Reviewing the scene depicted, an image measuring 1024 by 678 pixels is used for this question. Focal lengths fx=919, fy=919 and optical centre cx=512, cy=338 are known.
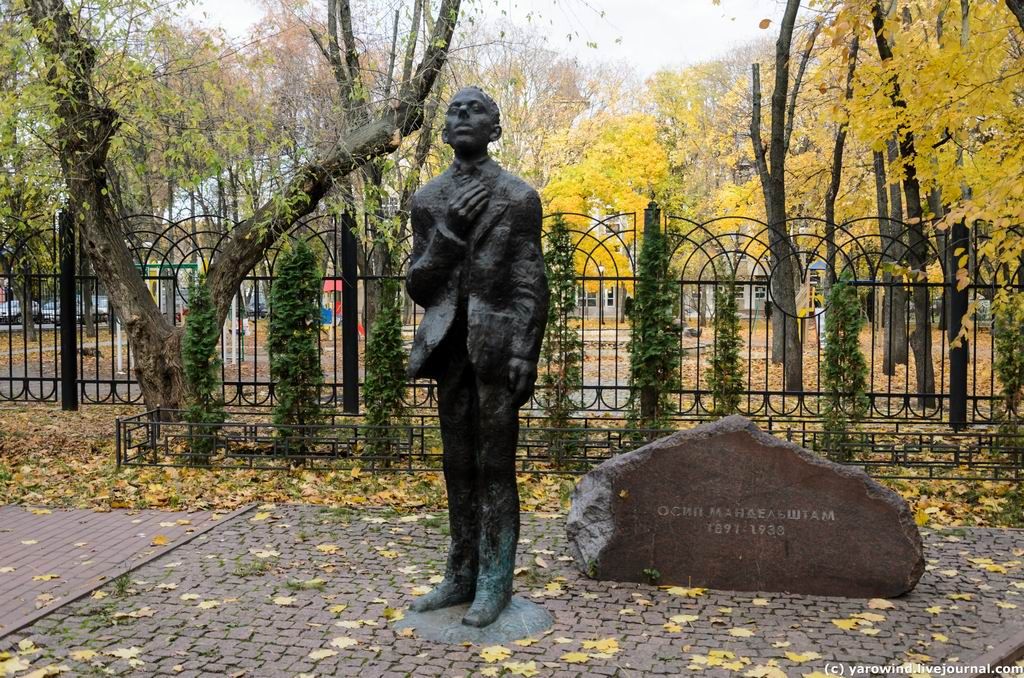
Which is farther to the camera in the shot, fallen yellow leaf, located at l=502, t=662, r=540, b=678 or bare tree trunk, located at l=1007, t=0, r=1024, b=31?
bare tree trunk, located at l=1007, t=0, r=1024, b=31

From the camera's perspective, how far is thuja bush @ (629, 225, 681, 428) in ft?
32.0

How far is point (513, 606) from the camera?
5.04 meters

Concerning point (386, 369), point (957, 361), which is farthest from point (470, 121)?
point (957, 361)

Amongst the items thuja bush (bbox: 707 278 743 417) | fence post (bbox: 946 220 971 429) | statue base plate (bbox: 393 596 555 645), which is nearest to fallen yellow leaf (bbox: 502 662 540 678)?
statue base plate (bbox: 393 596 555 645)

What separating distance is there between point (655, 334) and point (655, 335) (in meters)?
0.01

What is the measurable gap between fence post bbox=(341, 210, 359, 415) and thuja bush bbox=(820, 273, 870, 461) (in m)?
5.37

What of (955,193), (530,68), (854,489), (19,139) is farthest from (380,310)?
(530,68)

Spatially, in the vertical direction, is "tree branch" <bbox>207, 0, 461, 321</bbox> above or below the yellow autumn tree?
below

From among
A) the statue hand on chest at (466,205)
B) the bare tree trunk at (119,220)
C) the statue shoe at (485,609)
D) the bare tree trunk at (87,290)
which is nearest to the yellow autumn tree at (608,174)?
the bare tree trunk at (87,290)

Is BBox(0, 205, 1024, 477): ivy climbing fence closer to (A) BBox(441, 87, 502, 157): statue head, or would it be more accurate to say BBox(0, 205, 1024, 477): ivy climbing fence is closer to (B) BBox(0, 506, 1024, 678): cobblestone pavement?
(B) BBox(0, 506, 1024, 678): cobblestone pavement

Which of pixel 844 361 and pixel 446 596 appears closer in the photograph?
pixel 446 596

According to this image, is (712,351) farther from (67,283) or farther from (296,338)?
(67,283)

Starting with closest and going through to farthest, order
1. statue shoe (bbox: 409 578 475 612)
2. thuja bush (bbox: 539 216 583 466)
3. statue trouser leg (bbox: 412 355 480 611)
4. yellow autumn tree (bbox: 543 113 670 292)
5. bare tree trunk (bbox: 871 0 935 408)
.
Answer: statue trouser leg (bbox: 412 355 480 611) < statue shoe (bbox: 409 578 475 612) < thuja bush (bbox: 539 216 583 466) < bare tree trunk (bbox: 871 0 935 408) < yellow autumn tree (bbox: 543 113 670 292)

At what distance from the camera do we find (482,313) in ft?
15.5
